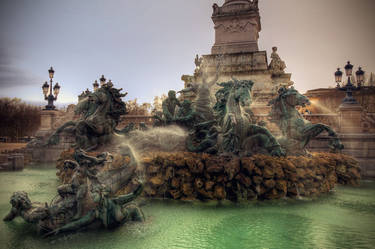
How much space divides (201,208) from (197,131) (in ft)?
9.97

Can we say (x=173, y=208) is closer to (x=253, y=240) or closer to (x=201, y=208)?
(x=201, y=208)

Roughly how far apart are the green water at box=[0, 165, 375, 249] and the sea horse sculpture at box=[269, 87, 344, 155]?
1.67 metres

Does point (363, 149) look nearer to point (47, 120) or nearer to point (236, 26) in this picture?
point (236, 26)

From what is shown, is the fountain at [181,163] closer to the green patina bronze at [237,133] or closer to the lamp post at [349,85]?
the green patina bronze at [237,133]

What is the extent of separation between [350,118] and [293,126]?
6006 mm

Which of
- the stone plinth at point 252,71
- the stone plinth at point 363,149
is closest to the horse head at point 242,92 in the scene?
the stone plinth at point 363,149

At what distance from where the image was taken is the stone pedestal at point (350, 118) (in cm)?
1152

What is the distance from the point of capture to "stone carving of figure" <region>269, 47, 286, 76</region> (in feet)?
60.7

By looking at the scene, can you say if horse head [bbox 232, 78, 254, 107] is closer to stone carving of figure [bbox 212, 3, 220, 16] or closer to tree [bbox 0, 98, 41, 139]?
stone carving of figure [bbox 212, 3, 220, 16]

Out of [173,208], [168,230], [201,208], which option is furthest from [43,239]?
[201,208]

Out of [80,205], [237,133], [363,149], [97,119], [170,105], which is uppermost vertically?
[170,105]

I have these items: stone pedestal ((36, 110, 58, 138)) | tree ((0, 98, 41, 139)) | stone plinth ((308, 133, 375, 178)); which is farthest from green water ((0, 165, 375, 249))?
tree ((0, 98, 41, 139))

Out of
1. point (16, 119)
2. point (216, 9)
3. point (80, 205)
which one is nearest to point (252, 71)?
point (216, 9)

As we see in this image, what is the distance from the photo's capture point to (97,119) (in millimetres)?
7766
